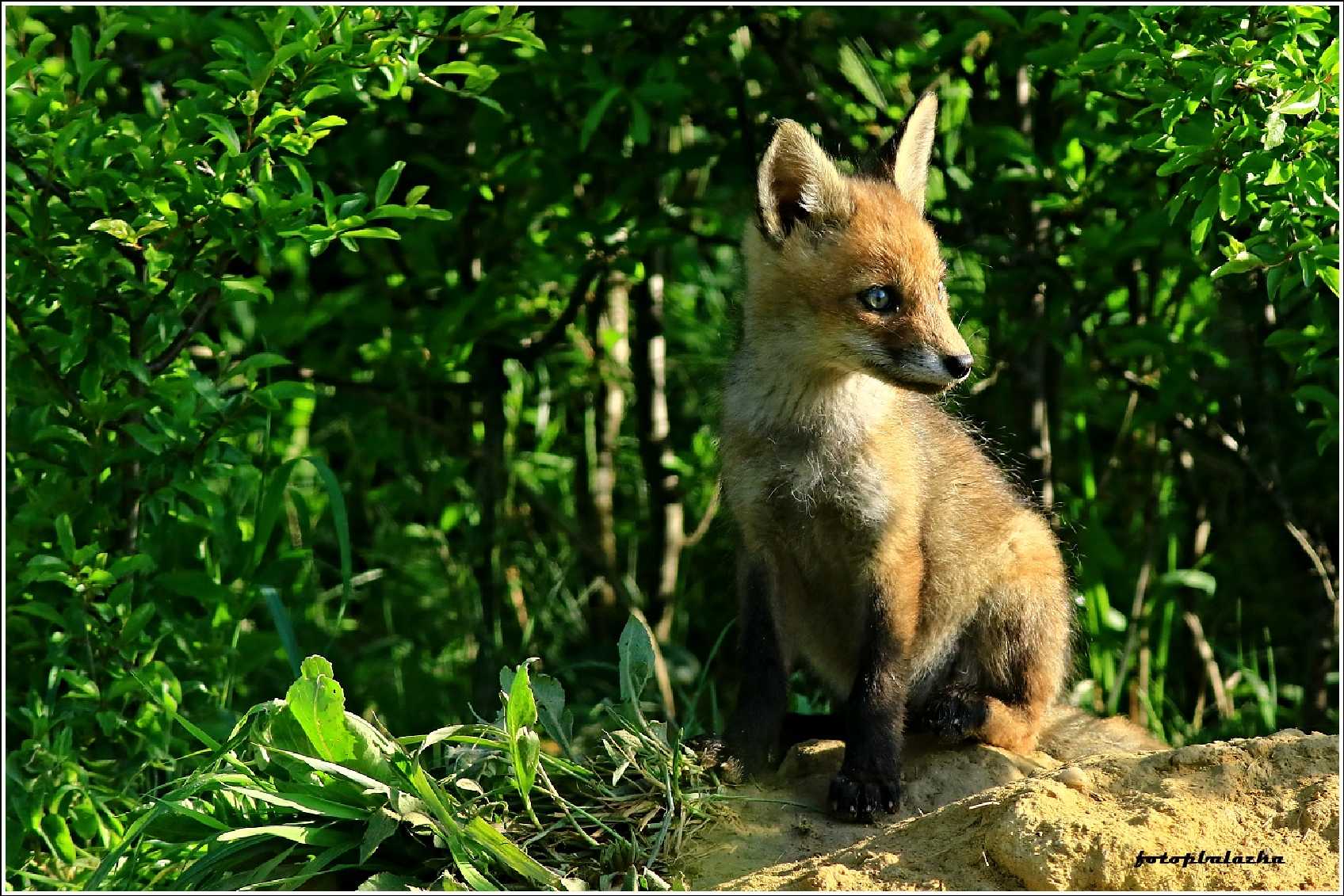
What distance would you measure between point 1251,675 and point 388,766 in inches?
175

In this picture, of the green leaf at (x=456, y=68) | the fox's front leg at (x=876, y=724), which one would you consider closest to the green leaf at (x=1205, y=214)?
the fox's front leg at (x=876, y=724)

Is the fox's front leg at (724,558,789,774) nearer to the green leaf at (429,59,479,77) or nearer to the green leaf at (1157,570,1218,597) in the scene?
the green leaf at (429,59,479,77)

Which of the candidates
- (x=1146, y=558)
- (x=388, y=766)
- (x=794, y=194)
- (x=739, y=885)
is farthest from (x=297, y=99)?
(x=1146, y=558)

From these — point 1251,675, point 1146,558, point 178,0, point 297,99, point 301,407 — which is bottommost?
point 1251,675

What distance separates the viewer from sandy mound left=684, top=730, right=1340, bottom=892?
11.5 ft

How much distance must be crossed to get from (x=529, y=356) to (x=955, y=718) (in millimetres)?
2934

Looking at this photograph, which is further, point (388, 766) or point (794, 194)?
point (794, 194)

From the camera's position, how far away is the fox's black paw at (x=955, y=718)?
458 cm

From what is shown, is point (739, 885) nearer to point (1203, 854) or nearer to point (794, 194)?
point (1203, 854)

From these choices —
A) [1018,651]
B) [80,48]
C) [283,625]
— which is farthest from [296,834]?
[80,48]

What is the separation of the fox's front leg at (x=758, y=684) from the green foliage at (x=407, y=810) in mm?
349

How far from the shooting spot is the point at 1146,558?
6910 millimetres

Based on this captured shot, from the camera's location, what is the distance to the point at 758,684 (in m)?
4.50

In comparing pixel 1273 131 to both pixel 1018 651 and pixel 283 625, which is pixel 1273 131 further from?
pixel 283 625
